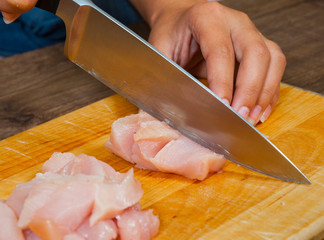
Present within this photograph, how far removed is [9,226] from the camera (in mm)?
1356

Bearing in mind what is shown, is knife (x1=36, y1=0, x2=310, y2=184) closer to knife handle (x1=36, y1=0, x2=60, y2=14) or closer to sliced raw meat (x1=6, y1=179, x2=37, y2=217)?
knife handle (x1=36, y1=0, x2=60, y2=14)

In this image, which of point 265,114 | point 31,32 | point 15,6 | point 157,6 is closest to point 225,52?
point 265,114

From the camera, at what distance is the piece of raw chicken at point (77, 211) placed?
4.35 feet

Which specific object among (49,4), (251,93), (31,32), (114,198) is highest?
(49,4)

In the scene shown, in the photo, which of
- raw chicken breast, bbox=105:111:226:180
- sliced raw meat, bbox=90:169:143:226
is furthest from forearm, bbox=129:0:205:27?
sliced raw meat, bbox=90:169:143:226

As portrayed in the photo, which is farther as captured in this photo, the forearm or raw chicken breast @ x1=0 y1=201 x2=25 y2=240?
the forearm

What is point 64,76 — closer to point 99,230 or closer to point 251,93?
point 251,93

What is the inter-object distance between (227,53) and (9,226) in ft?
3.45

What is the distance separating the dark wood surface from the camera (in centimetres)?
219

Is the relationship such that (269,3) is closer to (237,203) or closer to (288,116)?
(288,116)

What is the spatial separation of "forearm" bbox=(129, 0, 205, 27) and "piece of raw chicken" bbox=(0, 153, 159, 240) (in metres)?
1.17

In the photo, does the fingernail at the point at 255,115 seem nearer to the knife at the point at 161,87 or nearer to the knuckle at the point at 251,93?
the knuckle at the point at 251,93

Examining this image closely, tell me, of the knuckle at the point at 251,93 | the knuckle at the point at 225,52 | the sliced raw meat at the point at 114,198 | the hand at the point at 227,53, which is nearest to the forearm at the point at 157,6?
the hand at the point at 227,53

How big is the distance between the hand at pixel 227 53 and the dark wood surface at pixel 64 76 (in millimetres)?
390
